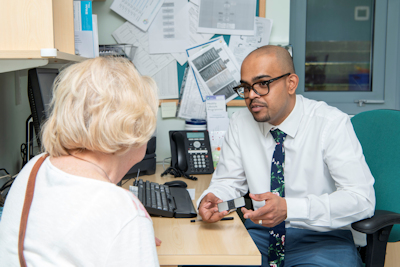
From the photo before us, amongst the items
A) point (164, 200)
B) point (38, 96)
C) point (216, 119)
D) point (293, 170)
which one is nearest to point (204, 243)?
point (164, 200)

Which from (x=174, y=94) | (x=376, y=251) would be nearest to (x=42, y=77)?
(x=174, y=94)

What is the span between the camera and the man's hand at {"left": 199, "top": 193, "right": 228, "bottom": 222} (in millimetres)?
1058

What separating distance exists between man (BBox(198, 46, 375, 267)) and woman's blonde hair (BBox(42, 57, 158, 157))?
50cm

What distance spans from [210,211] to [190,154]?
74cm

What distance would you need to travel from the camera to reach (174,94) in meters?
2.05

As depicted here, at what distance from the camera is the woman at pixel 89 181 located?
1.90 feet

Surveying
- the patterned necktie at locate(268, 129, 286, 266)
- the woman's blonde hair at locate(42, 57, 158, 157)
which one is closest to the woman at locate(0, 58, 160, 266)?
the woman's blonde hair at locate(42, 57, 158, 157)

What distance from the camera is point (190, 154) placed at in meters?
1.79

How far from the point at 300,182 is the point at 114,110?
91cm

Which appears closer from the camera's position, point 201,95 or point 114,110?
point 114,110

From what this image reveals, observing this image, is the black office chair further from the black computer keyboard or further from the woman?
the woman

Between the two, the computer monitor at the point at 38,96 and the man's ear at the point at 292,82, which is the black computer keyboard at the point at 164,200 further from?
the man's ear at the point at 292,82

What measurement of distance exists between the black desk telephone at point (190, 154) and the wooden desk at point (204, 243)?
1.98ft

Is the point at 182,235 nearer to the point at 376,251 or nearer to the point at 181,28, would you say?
the point at 376,251
